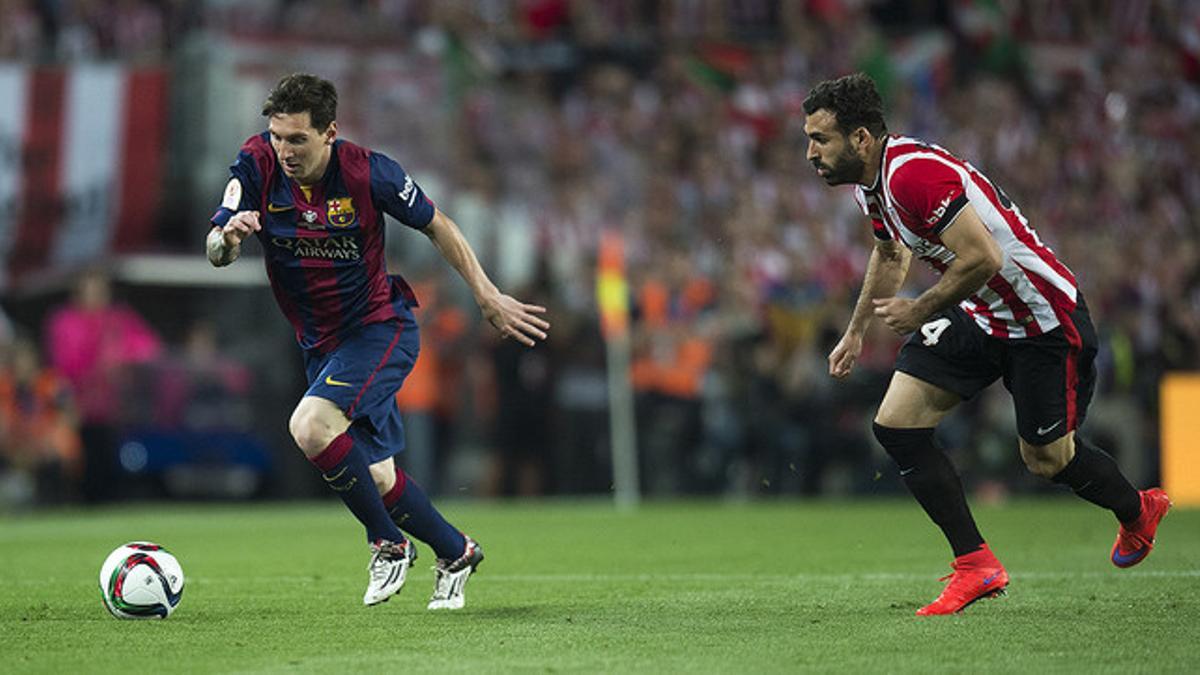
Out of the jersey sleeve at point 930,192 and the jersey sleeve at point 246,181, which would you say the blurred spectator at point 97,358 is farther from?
the jersey sleeve at point 930,192

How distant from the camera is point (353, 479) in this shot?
743 centimetres

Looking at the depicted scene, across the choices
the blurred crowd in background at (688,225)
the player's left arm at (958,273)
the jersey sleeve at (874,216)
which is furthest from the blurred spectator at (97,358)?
the player's left arm at (958,273)

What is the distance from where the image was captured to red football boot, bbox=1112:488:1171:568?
7.93 metres

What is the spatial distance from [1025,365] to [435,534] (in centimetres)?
251

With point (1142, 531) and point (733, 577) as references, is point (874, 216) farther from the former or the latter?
point (733, 577)

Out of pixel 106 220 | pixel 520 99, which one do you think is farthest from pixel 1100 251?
pixel 106 220

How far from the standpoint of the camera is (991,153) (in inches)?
887

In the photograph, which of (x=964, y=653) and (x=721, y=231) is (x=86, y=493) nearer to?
(x=721, y=231)

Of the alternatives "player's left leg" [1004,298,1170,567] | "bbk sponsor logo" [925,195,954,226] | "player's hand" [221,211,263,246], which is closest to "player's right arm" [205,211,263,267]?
"player's hand" [221,211,263,246]

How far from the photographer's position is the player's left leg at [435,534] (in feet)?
25.3

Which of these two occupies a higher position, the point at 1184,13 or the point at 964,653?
the point at 1184,13

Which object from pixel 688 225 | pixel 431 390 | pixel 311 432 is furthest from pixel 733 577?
pixel 688 225

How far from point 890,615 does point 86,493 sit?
39.1 ft

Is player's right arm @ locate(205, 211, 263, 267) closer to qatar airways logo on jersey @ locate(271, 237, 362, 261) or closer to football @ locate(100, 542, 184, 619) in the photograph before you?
qatar airways logo on jersey @ locate(271, 237, 362, 261)
